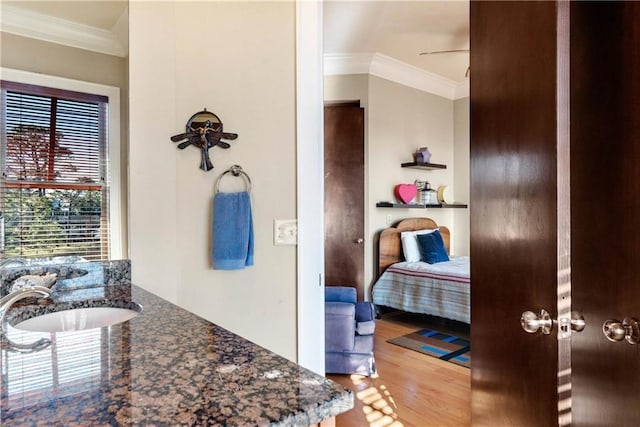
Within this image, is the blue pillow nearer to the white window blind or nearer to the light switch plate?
the light switch plate

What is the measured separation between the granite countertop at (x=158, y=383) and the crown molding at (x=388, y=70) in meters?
4.04

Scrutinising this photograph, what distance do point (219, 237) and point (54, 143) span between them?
681 millimetres

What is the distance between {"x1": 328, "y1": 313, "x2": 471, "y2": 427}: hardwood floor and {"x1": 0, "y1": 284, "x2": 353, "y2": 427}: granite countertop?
1.74 m

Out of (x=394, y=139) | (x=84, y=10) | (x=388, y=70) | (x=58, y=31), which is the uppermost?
(x=388, y=70)

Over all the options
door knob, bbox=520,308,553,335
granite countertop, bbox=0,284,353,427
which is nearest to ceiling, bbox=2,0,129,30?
granite countertop, bbox=0,284,353,427

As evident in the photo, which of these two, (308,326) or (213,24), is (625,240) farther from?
(213,24)

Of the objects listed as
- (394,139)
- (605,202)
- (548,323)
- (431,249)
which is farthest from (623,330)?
(394,139)

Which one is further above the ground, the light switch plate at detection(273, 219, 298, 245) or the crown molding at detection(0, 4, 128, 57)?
the crown molding at detection(0, 4, 128, 57)

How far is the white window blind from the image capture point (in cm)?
135

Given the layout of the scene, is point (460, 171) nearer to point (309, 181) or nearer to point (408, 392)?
point (408, 392)

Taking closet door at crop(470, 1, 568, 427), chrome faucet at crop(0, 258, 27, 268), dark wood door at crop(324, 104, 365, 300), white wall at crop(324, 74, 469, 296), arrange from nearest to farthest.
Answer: closet door at crop(470, 1, 568, 427), chrome faucet at crop(0, 258, 27, 268), dark wood door at crop(324, 104, 365, 300), white wall at crop(324, 74, 469, 296)

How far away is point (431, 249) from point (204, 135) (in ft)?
11.4

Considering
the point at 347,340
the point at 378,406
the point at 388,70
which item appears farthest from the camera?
the point at 388,70

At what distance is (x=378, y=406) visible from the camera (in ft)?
7.93
